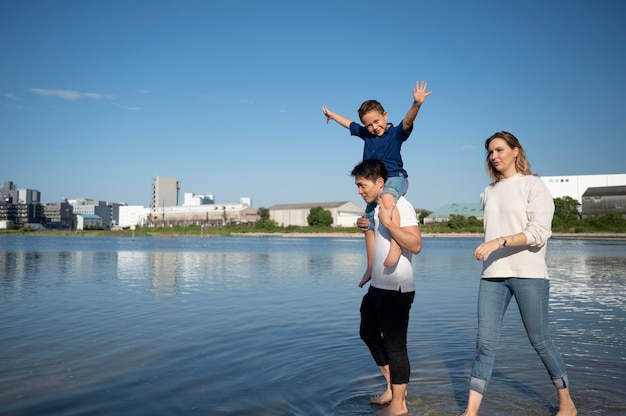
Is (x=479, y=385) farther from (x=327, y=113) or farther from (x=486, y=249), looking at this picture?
(x=327, y=113)

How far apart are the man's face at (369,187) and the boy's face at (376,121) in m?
0.60

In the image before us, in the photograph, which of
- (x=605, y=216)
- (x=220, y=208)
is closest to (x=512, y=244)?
(x=605, y=216)

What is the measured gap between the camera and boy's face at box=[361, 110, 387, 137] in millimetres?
4406

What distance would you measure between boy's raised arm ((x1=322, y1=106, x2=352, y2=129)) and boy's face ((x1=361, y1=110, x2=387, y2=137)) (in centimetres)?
64

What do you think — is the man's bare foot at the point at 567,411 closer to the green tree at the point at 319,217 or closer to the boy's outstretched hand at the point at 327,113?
the boy's outstretched hand at the point at 327,113

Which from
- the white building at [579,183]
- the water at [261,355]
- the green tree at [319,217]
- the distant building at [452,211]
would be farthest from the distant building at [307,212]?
the water at [261,355]

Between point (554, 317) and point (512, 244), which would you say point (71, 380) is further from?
point (554, 317)

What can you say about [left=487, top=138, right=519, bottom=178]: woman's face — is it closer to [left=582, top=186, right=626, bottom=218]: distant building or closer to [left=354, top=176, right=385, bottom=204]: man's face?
[left=354, top=176, right=385, bottom=204]: man's face

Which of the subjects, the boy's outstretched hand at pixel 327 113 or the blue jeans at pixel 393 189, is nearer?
the blue jeans at pixel 393 189

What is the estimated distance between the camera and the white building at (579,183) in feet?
331

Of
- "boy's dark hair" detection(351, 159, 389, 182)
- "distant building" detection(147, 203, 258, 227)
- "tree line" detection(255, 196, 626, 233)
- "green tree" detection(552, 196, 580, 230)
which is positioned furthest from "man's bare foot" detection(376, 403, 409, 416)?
"distant building" detection(147, 203, 258, 227)

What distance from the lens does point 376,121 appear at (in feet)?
14.5

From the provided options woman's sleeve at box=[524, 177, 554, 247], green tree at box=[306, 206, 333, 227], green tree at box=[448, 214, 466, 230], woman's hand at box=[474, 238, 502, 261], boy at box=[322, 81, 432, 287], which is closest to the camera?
woman's hand at box=[474, 238, 502, 261]

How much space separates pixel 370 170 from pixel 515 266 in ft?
4.28
